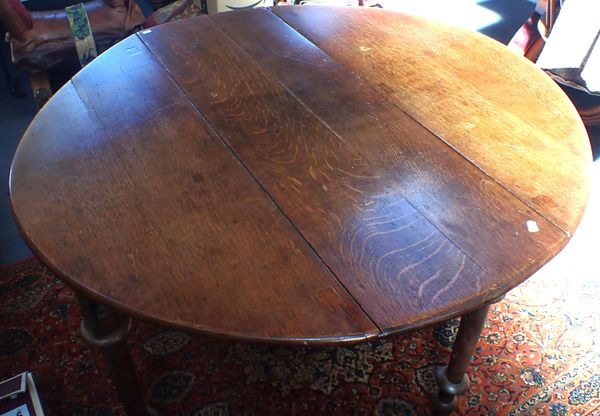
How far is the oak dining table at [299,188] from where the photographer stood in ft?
2.64

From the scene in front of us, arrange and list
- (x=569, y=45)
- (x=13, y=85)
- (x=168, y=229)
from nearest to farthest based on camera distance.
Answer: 1. (x=168, y=229)
2. (x=569, y=45)
3. (x=13, y=85)

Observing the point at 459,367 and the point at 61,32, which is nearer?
the point at 459,367

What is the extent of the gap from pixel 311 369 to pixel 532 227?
0.73 meters

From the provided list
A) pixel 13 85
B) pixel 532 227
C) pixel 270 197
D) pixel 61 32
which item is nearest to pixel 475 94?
pixel 532 227

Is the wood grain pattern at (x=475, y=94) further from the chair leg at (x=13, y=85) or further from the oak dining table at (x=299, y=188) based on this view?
the chair leg at (x=13, y=85)

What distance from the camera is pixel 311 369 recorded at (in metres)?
1.43

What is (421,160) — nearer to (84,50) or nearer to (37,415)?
(37,415)

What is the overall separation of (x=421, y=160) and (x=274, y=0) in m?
1.87

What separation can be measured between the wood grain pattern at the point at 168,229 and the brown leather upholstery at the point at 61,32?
114 cm

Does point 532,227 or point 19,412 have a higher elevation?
point 532,227

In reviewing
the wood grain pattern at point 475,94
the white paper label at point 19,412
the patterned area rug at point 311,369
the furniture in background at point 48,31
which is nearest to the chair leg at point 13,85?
the furniture in background at point 48,31

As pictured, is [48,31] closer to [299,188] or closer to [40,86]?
[40,86]

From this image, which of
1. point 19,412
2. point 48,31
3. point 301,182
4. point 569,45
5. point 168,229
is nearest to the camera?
point 168,229

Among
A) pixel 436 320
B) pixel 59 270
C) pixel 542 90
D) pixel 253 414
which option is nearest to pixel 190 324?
pixel 59 270
